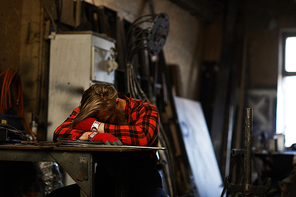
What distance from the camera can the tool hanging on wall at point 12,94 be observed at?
2.75 m

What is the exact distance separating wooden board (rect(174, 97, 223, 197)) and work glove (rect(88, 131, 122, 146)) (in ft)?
10.4

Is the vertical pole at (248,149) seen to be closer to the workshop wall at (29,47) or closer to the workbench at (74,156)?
the workbench at (74,156)

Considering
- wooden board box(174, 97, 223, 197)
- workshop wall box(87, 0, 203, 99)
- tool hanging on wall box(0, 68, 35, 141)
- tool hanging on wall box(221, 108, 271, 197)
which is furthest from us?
workshop wall box(87, 0, 203, 99)

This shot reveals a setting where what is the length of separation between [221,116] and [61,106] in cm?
403

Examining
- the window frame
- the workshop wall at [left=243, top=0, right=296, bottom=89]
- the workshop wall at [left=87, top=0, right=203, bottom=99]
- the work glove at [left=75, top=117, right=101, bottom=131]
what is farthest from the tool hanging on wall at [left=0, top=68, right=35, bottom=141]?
the window frame

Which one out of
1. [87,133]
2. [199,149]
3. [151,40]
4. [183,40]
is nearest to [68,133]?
[87,133]

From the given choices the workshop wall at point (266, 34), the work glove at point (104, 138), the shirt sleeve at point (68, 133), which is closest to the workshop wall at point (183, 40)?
the workshop wall at point (266, 34)

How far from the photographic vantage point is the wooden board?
4.86 metres

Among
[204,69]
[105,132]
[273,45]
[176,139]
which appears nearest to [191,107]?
[176,139]

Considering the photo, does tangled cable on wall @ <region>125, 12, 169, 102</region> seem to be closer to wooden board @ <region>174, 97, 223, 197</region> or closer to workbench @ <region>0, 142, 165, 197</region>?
wooden board @ <region>174, 97, 223, 197</region>

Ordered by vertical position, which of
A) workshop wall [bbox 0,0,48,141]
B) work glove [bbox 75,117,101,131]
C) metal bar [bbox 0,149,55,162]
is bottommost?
metal bar [bbox 0,149,55,162]

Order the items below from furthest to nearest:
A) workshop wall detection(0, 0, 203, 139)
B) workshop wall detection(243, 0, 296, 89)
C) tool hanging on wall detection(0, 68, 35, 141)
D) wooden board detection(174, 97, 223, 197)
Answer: workshop wall detection(243, 0, 296, 89) → wooden board detection(174, 97, 223, 197) → workshop wall detection(0, 0, 203, 139) → tool hanging on wall detection(0, 68, 35, 141)

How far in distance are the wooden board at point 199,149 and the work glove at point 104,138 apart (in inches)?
125

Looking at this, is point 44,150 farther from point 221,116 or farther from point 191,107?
point 221,116
